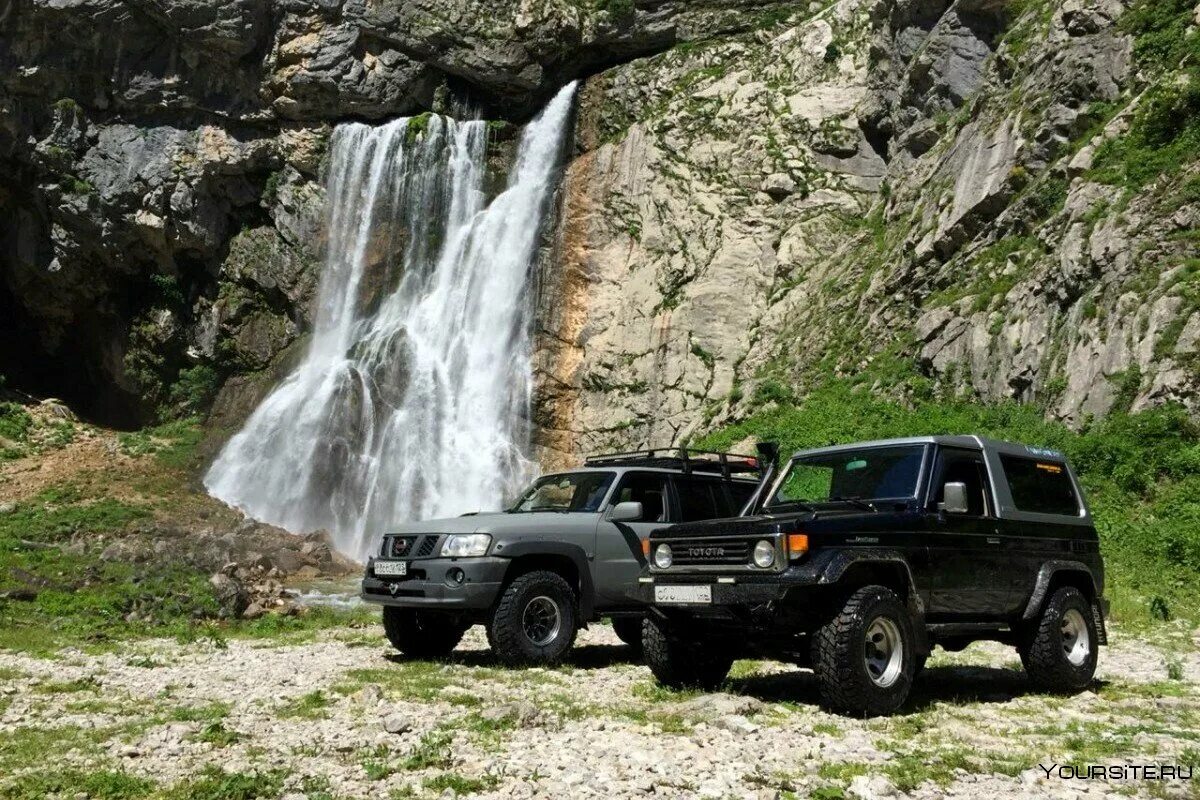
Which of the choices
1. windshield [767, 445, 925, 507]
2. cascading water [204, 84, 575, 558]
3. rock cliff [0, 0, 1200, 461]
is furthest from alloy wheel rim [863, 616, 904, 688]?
cascading water [204, 84, 575, 558]

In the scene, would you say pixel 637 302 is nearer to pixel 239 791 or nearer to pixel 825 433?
pixel 825 433

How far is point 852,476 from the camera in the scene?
877 centimetres

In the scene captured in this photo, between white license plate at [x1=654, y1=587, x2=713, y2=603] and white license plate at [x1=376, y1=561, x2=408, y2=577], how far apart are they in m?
3.26

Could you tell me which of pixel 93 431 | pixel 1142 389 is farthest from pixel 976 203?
pixel 93 431

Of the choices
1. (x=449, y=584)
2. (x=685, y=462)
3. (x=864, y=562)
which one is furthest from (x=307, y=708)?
(x=685, y=462)

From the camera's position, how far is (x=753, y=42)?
36.4 meters

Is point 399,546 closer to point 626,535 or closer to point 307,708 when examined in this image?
point 626,535

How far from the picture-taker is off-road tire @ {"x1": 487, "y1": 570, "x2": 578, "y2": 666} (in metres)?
9.89

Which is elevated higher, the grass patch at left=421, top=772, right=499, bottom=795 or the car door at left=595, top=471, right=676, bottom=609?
the car door at left=595, top=471, right=676, bottom=609

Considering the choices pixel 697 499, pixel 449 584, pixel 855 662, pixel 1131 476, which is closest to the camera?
pixel 855 662

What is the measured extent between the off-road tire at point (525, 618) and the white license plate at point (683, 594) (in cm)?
225

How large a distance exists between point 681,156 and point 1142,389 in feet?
68.5

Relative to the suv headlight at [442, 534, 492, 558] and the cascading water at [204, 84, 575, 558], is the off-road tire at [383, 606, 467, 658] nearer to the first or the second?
the suv headlight at [442, 534, 492, 558]

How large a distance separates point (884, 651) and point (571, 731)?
99.7 inches
